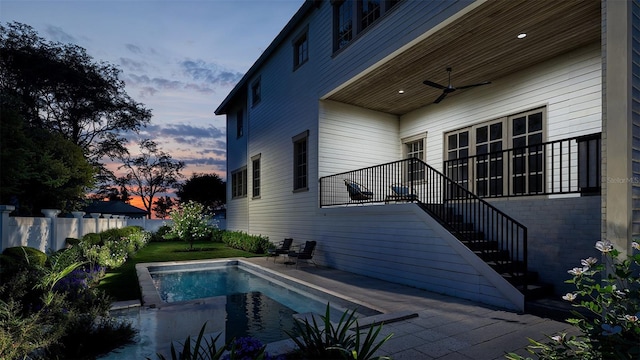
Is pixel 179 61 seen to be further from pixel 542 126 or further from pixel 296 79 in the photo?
pixel 542 126

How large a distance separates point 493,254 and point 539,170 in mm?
2679

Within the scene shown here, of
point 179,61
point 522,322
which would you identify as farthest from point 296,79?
point 179,61

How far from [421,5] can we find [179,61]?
77.7ft

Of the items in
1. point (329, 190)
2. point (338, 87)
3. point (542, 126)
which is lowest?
point (329, 190)

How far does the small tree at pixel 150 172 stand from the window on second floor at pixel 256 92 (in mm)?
26003

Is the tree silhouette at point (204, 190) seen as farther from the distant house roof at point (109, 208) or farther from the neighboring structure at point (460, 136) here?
the neighboring structure at point (460, 136)

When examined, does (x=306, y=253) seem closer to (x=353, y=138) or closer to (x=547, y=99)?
(x=353, y=138)

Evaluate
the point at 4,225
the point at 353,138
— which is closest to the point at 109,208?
the point at 4,225

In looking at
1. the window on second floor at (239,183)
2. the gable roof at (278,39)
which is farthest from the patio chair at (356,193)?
the window on second floor at (239,183)

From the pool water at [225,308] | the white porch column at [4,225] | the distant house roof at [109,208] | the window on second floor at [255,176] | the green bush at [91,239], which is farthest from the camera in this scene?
the distant house roof at [109,208]

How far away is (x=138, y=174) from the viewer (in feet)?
126

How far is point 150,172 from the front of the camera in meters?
39.3

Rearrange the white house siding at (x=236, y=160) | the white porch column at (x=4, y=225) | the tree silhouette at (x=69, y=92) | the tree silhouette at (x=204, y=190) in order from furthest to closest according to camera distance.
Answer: the tree silhouette at (x=204, y=190) → the tree silhouette at (x=69, y=92) → the white house siding at (x=236, y=160) → the white porch column at (x=4, y=225)

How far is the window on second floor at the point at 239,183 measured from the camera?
58.1 ft
